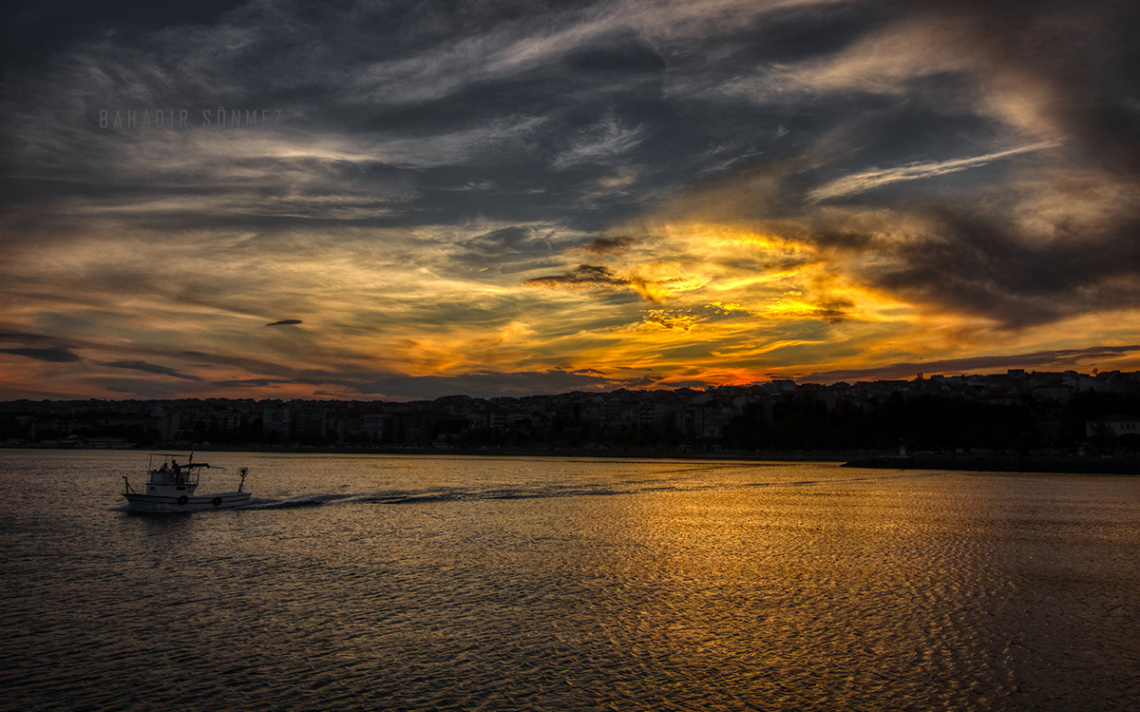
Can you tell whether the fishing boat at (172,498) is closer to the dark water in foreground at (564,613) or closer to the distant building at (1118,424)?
the dark water in foreground at (564,613)

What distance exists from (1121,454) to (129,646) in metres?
128

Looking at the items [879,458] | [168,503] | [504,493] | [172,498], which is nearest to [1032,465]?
[879,458]

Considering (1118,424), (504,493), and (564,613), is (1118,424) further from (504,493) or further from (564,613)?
(564,613)

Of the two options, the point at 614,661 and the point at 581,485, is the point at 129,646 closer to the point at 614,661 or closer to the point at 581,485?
the point at 614,661

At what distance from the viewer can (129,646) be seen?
1534 centimetres

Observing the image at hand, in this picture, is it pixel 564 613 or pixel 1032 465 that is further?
pixel 1032 465

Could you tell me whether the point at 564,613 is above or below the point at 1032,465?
above

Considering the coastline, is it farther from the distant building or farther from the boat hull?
the boat hull

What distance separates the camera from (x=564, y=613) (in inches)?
720

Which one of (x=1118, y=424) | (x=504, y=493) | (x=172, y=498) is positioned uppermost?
(x=1118, y=424)

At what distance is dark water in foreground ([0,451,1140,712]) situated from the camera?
42.3 feet

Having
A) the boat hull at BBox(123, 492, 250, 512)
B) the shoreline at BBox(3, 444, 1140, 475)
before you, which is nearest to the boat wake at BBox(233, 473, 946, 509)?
the boat hull at BBox(123, 492, 250, 512)

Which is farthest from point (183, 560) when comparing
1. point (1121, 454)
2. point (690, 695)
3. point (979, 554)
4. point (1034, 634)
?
point (1121, 454)

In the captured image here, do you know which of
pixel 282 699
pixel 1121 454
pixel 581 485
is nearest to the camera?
pixel 282 699
